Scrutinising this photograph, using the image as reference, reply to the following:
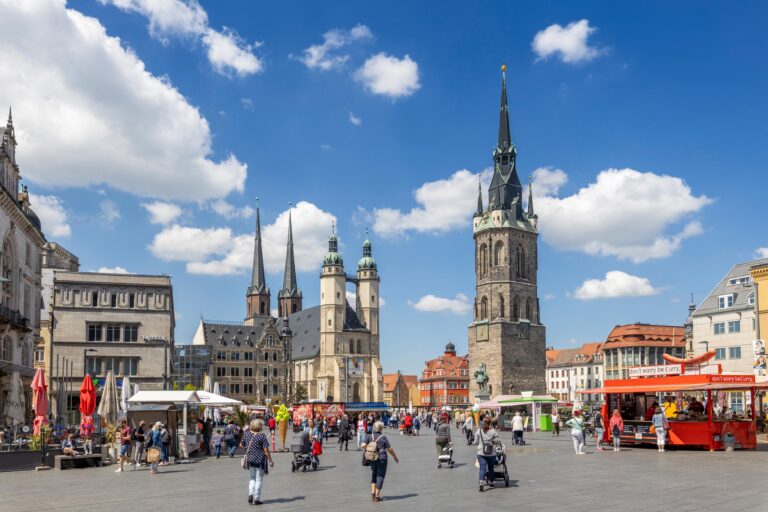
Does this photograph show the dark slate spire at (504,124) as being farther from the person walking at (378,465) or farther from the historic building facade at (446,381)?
the person walking at (378,465)

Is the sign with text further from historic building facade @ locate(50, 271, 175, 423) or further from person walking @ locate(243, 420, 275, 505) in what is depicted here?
historic building facade @ locate(50, 271, 175, 423)

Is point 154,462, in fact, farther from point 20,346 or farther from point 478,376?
point 478,376

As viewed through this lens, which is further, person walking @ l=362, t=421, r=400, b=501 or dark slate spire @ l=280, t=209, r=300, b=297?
dark slate spire @ l=280, t=209, r=300, b=297

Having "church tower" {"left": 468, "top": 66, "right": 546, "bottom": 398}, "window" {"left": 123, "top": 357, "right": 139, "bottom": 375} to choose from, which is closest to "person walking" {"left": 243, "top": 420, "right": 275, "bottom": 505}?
"window" {"left": 123, "top": 357, "right": 139, "bottom": 375}

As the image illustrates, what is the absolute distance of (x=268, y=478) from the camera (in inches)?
867

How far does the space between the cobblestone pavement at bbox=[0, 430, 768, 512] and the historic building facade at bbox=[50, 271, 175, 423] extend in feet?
149

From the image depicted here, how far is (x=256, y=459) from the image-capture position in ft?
53.1

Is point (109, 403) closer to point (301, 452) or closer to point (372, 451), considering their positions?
point (301, 452)

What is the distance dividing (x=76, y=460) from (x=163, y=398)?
484 cm

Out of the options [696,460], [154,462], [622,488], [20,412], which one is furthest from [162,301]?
[622,488]

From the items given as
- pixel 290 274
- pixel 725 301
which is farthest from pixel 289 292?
pixel 725 301

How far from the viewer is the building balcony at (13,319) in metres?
38.4

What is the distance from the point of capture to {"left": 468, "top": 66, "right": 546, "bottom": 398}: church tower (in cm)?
11631

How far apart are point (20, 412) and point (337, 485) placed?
1969cm
